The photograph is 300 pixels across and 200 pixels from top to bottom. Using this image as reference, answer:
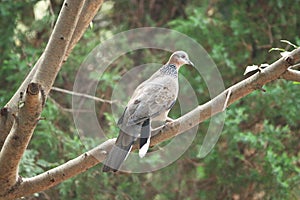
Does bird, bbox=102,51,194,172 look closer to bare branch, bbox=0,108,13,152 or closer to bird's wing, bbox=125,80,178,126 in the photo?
bird's wing, bbox=125,80,178,126

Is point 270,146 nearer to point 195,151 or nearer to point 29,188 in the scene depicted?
point 195,151

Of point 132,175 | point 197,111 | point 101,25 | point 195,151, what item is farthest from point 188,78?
point 197,111

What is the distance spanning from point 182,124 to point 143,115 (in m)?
0.25

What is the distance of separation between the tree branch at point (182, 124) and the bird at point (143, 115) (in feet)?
0.11

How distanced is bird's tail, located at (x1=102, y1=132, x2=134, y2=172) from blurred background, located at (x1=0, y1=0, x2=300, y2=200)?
3.85 ft

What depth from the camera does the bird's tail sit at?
1808 mm

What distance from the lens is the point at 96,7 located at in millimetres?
2059

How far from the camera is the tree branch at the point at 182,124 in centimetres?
170

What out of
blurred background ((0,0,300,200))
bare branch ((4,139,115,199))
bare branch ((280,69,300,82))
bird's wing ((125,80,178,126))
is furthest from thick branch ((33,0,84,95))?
blurred background ((0,0,300,200))

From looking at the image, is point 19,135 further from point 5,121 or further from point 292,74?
point 292,74

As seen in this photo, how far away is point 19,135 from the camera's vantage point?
1.73 metres

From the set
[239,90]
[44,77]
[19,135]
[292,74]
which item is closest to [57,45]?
[44,77]

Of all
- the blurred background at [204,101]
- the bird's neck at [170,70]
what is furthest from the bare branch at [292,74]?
the blurred background at [204,101]

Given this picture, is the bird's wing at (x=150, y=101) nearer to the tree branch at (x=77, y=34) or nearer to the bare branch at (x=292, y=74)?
the tree branch at (x=77, y=34)
